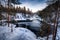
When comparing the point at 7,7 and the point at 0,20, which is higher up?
the point at 7,7

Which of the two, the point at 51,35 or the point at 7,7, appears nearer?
the point at 51,35

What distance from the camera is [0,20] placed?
4715 millimetres

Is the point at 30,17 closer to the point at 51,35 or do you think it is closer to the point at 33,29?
the point at 33,29

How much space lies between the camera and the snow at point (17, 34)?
4555mm

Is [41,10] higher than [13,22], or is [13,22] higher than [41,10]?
[41,10]

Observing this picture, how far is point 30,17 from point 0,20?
0.96 meters

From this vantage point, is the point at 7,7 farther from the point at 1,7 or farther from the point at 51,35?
the point at 51,35

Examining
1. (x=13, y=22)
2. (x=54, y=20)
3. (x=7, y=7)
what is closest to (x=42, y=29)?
(x=54, y=20)

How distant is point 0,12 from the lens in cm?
478

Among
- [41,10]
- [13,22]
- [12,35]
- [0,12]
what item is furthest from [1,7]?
[41,10]

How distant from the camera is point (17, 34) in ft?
15.1

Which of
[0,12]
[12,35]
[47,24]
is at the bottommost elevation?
[12,35]

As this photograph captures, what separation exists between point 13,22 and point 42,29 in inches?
37.2

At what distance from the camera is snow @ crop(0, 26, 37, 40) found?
14.9 feet
